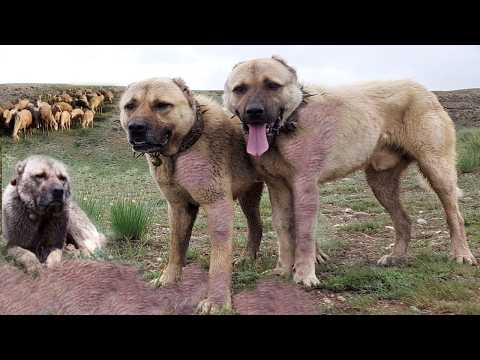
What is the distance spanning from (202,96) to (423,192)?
8.58 feet

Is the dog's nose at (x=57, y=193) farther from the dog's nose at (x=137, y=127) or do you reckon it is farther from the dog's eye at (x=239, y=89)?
the dog's eye at (x=239, y=89)

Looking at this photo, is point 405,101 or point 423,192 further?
point 423,192

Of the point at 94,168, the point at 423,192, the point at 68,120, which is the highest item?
the point at 68,120

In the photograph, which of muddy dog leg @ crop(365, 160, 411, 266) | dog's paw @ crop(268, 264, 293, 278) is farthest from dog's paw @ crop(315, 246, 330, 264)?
muddy dog leg @ crop(365, 160, 411, 266)

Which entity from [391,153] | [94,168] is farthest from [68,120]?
[391,153]

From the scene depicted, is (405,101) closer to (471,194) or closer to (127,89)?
(471,194)

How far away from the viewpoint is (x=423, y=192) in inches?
235

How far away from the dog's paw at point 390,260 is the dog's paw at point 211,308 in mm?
Result: 1601

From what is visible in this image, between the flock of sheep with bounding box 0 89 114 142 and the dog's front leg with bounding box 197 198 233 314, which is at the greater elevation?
the flock of sheep with bounding box 0 89 114 142

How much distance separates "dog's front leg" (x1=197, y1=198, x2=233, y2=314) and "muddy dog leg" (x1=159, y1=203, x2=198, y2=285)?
38cm

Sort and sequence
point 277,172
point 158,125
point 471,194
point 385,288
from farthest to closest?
1. point 471,194
2. point 277,172
3. point 385,288
4. point 158,125

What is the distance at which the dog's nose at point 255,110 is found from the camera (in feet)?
13.1

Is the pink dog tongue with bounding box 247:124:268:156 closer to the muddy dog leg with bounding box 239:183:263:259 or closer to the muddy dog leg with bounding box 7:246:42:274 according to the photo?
the muddy dog leg with bounding box 239:183:263:259

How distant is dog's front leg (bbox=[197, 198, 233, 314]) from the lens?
3990 millimetres
